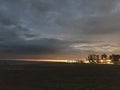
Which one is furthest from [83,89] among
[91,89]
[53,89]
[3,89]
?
[3,89]

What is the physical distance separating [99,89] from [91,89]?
1.05 m

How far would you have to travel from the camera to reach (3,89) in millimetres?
36469

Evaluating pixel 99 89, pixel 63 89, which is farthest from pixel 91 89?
pixel 63 89

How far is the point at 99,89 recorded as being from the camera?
3662 centimetres

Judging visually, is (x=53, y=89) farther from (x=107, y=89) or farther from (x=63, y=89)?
(x=107, y=89)

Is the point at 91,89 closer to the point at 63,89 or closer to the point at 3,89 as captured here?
the point at 63,89

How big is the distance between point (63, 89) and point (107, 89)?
5.76 meters

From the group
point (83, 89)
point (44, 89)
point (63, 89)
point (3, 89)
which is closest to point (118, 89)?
point (83, 89)

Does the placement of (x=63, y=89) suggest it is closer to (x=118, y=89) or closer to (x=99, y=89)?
(x=99, y=89)

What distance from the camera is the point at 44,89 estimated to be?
122ft

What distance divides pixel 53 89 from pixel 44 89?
1.32 m

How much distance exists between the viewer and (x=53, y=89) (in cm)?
3669

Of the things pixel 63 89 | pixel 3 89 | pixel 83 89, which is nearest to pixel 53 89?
pixel 63 89

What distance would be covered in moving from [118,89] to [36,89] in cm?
1085
